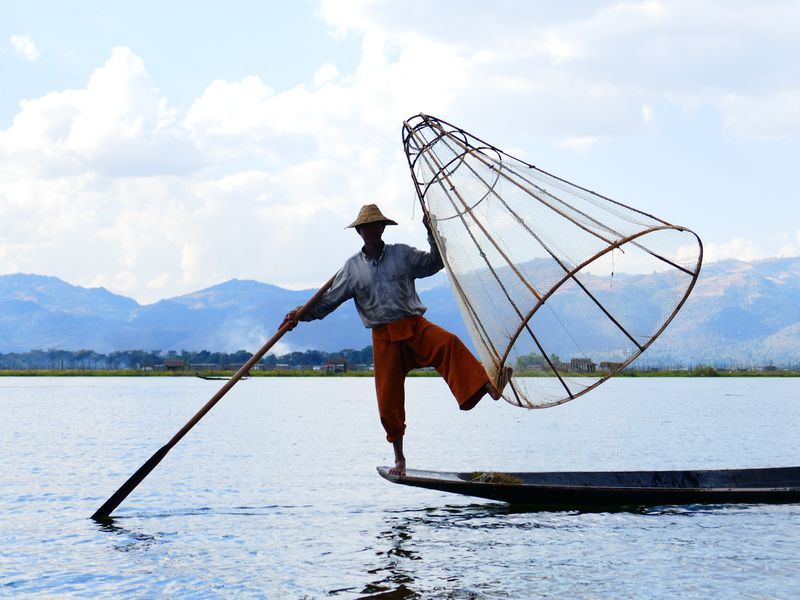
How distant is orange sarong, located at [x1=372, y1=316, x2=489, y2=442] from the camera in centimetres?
820

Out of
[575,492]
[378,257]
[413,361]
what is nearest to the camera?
[378,257]

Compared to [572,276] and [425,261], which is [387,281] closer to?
[425,261]

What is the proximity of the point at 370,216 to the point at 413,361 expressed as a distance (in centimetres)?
135

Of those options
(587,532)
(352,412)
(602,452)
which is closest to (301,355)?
(352,412)

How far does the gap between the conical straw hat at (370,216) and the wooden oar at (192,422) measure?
70 cm

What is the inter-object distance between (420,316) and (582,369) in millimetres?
1464

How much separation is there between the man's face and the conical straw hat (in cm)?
6

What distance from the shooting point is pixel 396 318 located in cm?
856

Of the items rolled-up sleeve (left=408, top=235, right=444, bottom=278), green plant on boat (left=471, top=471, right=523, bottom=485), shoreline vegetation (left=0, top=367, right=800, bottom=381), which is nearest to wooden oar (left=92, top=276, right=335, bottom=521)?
rolled-up sleeve (left=408, top=235, right=444, bottom=278)

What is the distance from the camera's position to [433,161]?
848cm

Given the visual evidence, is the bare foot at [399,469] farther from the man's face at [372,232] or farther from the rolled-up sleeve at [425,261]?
the man's face at [372,232]

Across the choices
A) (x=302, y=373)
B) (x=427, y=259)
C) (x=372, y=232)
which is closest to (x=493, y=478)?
(x=427, y=259)

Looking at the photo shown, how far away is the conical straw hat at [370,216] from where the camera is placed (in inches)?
332

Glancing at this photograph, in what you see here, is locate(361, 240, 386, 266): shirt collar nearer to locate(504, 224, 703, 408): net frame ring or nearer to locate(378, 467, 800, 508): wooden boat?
locate(504, 224, 703, 408): net frame ring
